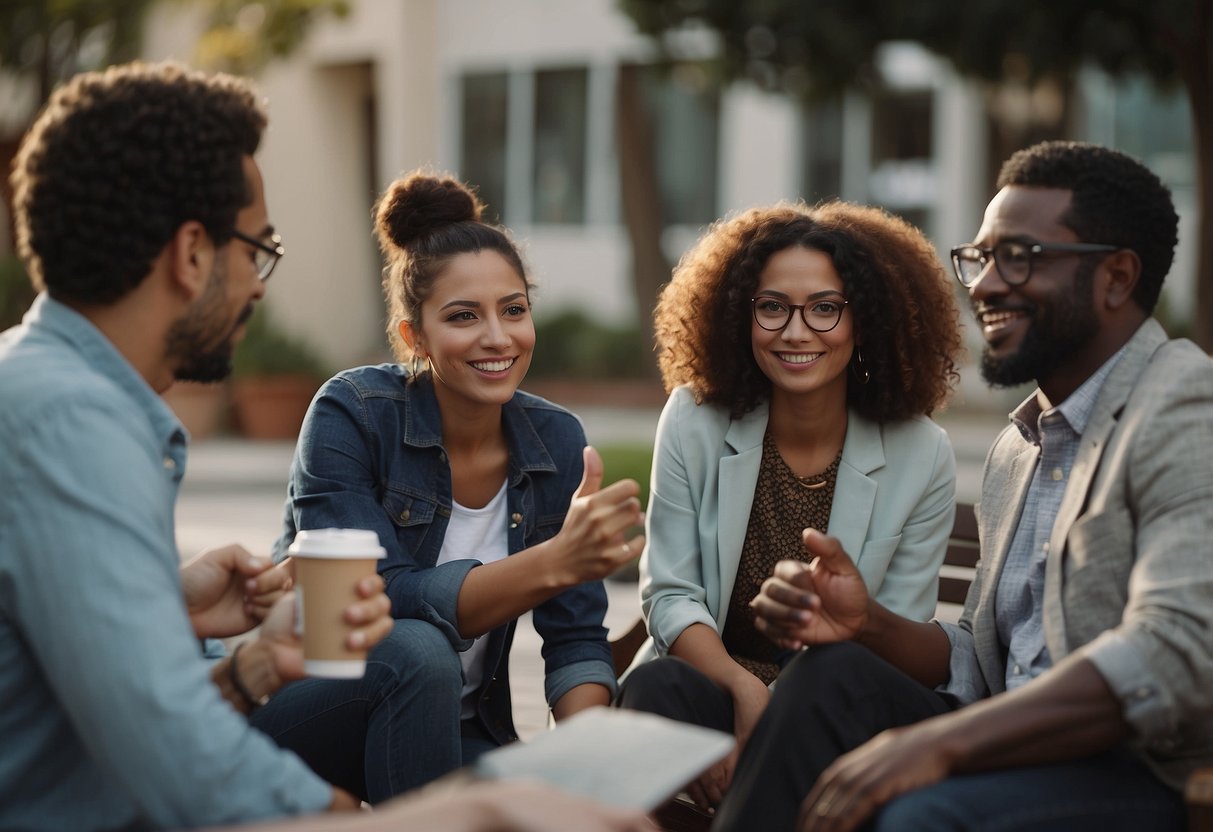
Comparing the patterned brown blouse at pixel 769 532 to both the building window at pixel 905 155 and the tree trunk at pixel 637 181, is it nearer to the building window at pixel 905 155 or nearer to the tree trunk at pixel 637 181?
the tree trunk at pixel 637 181

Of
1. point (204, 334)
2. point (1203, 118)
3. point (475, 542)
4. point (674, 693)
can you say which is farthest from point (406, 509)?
point (1203, 118)

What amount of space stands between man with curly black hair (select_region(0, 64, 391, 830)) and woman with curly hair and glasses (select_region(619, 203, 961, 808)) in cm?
133

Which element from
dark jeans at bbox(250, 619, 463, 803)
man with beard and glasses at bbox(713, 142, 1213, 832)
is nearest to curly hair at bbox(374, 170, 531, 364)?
dark jeans at bbox(250, 619, 463, 803)

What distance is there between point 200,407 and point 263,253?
13988 millimetres

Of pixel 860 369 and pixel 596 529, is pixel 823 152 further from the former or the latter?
pixel 596 529

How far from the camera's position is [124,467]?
7.06 ft

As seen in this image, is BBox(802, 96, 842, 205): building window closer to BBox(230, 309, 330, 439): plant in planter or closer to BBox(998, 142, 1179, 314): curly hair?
BBox(230, 309, 330, 439): plant in planter

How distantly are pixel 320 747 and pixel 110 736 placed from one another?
50.2 inches

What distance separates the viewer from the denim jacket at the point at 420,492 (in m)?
3.52

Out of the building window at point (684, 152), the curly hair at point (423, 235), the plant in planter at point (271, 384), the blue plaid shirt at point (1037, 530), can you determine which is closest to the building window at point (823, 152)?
the building window at point (684, 152)

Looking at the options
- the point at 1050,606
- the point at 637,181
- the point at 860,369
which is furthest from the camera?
the point at 637,181

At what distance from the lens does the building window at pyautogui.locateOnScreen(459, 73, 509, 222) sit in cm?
2070

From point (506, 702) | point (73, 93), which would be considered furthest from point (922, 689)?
point (73, 93)

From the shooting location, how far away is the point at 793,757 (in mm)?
2707
